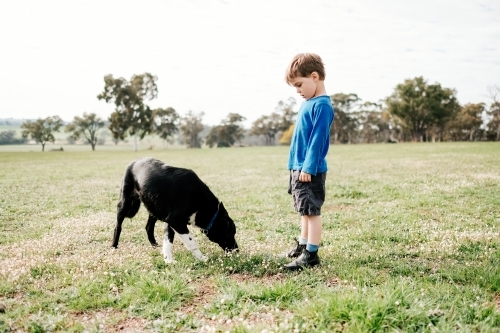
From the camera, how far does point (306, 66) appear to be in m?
5.10

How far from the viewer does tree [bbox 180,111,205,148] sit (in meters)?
126

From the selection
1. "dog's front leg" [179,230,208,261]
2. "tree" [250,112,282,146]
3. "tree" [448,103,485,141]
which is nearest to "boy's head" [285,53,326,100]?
"dog's front leg" [179,230,208,261]

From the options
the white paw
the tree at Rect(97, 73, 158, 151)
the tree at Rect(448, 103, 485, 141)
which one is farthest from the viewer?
the tree at Rect(448, 103, 485, 141)

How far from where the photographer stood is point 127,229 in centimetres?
838

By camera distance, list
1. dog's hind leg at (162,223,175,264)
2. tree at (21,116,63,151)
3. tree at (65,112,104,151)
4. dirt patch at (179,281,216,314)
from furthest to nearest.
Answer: tree at (65,112,104,151)
tree at (21,116,63,151)
dog's hind leg at (162,223,175,264)
dirt patch at (179,281,216,314)

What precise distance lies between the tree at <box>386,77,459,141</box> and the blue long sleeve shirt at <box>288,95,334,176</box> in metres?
92.2

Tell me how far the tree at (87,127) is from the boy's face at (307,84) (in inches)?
4378

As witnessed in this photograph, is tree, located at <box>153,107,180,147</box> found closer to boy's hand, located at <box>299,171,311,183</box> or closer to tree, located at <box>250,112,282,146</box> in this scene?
tree, located at <box>250,112,282,146</box>

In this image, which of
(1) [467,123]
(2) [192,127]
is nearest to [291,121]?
(2) [192,127]

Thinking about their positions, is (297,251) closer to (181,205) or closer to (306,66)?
(181,205)

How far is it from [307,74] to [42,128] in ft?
375

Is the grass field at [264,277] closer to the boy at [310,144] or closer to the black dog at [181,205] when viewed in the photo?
the black dog at [181,205]

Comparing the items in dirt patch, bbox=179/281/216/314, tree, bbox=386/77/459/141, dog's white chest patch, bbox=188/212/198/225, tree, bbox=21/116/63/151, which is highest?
tree, bbox=386/77/459/141

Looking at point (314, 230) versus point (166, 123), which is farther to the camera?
point (166, 123)
